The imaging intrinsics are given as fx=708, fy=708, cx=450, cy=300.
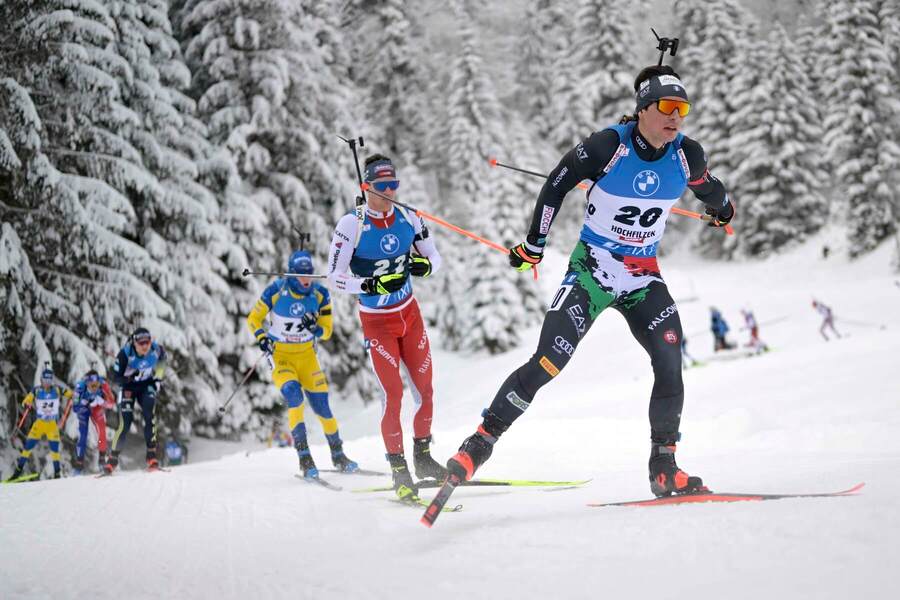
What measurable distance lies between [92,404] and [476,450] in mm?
10826

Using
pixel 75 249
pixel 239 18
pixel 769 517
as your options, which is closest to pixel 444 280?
pixel 239 18

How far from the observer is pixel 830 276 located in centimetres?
3247

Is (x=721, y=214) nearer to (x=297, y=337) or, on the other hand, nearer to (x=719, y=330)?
(x=297, y=337)

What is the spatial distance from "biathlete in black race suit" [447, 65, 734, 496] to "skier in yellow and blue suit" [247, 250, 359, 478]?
446 cm

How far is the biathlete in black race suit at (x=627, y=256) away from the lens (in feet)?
14.5

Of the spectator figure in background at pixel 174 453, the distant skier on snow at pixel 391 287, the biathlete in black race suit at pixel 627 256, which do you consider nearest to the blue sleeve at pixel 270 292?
the distant skier on snow at pixel 391 287

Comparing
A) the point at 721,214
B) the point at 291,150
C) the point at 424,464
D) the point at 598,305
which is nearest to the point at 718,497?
the point at 598,305

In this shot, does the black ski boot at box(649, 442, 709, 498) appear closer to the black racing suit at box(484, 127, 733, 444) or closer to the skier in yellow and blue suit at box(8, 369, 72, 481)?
the black racing suit at box(484, 127, 733, 444)

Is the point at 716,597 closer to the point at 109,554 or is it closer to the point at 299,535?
the point at 299,535

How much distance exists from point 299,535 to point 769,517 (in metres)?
2.86

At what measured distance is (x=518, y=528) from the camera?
12.8ft

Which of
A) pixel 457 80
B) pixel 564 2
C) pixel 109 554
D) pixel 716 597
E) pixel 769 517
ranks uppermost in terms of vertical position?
pixel 564 2

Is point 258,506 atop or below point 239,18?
below

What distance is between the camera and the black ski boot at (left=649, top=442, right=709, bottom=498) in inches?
168
